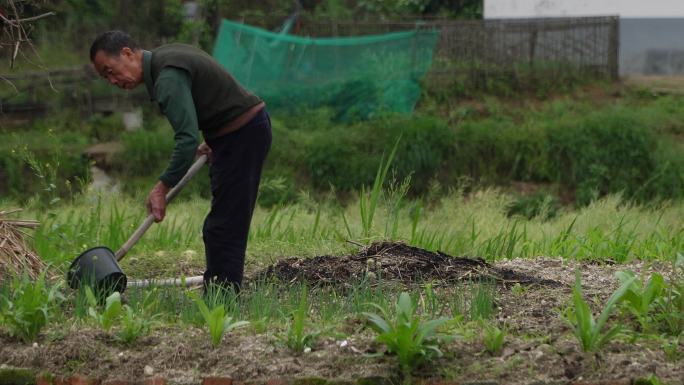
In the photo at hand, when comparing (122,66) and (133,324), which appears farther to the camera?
(122,66)

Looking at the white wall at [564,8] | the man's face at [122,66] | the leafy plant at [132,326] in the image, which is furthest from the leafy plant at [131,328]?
the white wall at [564,8]

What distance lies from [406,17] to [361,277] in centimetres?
1681

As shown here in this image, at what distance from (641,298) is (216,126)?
2.70 meters

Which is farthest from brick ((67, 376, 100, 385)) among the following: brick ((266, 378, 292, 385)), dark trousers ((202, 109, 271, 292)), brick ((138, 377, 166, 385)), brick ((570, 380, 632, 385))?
brick ((570, 380, 632, 385))

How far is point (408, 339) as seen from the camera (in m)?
4.80

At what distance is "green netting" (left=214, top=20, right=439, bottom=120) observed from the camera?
1852 cm

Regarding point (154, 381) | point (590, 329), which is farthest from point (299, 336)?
point (590, 329)

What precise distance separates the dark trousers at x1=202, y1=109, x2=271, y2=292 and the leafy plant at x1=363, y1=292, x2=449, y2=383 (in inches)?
78.2

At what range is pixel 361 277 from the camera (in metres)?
6.66

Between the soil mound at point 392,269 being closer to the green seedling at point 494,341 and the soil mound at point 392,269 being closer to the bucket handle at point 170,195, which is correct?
the bucket handle at point 170,195

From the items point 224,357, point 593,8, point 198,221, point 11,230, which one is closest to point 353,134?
point 593,8

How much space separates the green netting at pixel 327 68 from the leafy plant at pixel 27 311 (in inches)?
510

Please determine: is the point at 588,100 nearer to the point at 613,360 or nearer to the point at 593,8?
the point at 593,8

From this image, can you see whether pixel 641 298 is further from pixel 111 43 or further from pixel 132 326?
pixel 111 43
